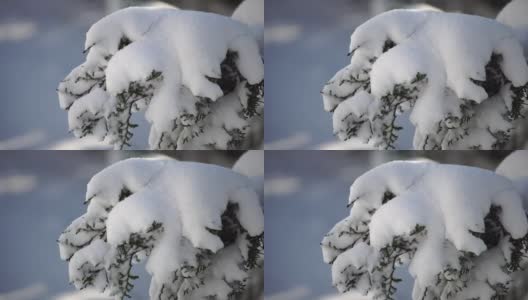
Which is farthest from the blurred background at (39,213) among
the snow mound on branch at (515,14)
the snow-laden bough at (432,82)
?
the snow mound on branch at (515,14)

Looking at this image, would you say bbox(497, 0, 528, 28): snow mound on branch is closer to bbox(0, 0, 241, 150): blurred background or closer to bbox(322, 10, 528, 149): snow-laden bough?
bbox(322, 10, 528, 149): snow-laden bough

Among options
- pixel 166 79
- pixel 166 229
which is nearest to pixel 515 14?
pixel 166 79

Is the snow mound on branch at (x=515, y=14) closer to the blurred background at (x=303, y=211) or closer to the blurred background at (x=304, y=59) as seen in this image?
the blurred background at (x=304, y=59)

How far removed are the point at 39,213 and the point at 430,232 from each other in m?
1.04

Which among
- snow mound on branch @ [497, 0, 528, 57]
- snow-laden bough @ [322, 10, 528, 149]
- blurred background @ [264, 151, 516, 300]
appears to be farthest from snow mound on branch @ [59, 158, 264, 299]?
snow mound on branch @ [497, 0, 528, 57]

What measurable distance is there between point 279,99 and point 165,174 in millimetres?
393

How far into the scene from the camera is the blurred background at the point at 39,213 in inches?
93.2

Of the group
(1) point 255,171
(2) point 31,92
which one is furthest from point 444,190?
(2) point 31,92

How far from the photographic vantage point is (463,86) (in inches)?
79.7

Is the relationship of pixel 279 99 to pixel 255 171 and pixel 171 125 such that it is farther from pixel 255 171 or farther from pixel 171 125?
pixel 171 125

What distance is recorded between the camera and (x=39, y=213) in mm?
2381

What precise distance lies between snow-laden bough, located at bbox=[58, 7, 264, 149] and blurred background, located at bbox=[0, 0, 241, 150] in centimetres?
17

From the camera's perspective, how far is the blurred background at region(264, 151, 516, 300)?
234cm

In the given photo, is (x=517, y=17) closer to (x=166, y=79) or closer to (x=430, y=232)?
(x=430, y=232)
